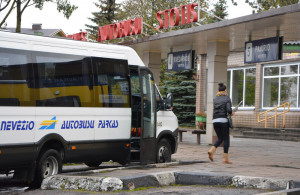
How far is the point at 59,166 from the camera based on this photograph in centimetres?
1131

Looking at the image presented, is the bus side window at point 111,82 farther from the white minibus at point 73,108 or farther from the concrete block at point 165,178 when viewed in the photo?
the concrete block at point 165,178

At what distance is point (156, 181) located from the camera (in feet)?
33.1

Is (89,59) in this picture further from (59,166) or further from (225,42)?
(225,42)

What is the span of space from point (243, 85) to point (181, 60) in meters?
13.5

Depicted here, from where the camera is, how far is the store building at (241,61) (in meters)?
18.3

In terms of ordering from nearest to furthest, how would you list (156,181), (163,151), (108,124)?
1. (156,181)
2. (108,124)
3. (163,151)

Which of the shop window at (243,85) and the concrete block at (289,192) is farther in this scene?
the shop window at (243,85)

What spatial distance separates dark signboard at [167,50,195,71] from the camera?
2378cm

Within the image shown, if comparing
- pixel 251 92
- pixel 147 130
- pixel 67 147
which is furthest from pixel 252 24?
pixel 251 92

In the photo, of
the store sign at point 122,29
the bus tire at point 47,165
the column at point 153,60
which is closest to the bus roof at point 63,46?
the bus tire at point 47,165

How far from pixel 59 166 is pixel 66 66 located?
1.89m

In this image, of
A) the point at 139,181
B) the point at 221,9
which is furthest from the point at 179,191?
the point at 221,9

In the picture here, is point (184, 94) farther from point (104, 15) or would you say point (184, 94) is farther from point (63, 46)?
point (63, 46)

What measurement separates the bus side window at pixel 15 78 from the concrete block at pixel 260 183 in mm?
3761
